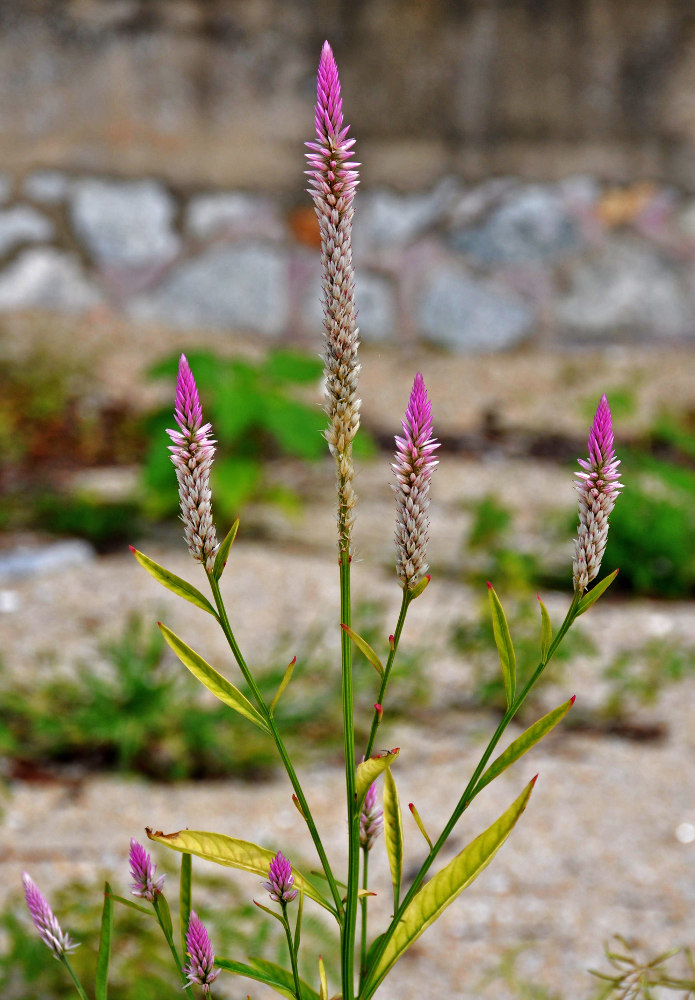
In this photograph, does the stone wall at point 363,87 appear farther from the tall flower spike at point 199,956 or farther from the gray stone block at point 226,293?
the tall flower spike at point 199,956

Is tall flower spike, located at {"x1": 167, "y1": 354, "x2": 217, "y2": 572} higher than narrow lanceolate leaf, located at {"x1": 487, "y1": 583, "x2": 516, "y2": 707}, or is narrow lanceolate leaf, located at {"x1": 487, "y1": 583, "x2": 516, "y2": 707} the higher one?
tall flower spike, located at {"x1": 167, "y1": 354, "x2": 217, "y2": 572}

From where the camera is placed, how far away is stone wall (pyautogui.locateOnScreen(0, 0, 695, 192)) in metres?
4.12

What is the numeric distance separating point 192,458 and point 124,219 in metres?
3.86

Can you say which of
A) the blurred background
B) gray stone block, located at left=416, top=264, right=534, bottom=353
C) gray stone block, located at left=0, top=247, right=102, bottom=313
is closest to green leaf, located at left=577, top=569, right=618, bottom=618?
the blurred background

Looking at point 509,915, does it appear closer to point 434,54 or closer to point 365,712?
point 365,712

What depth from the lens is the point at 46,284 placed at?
4285mm

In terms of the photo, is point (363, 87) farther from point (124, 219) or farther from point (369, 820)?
point (369, 820)

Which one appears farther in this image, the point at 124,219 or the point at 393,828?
the point at 124,219

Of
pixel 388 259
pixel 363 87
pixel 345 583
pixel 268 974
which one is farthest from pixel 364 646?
pixel 363 87

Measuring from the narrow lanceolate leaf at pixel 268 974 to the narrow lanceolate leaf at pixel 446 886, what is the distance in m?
0.05

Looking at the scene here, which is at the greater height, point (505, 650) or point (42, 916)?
point (505, 650)

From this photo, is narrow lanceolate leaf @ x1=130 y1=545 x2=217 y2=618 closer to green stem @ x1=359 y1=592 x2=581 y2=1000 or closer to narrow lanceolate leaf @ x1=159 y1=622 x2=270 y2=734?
narrow lanceolate leaf @ x1=159 y1=622 x2=270 y2=734

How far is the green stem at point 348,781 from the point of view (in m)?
0.69

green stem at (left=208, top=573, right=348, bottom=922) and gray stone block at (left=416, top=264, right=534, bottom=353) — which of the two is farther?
gray stone block at (left=416, top=264, right=534, bottom=353)
